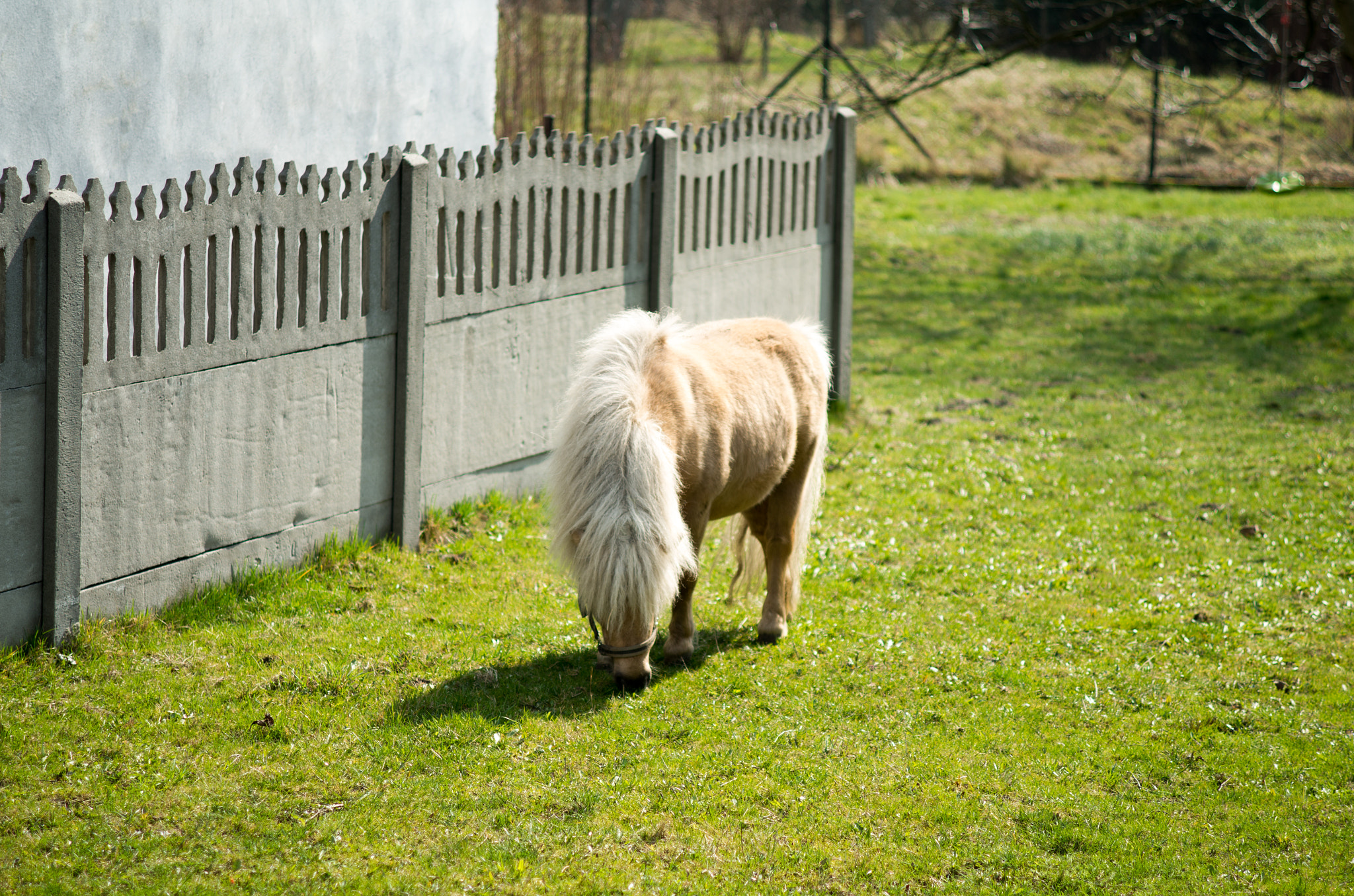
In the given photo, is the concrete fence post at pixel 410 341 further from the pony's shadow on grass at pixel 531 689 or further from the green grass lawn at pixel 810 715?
the pony's shadow on grass at pixel 531 689

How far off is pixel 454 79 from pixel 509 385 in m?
3.25

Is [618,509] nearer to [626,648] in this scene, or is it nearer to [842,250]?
[626,648]

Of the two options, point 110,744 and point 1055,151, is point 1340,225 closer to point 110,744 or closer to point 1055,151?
point 1055,151

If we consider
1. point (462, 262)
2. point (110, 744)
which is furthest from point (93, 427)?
point (462, 262)

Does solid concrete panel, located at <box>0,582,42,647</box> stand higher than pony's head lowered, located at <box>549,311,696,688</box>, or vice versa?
pony's head lowered, located at <box>549,311,696,688</box>

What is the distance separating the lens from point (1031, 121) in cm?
2622

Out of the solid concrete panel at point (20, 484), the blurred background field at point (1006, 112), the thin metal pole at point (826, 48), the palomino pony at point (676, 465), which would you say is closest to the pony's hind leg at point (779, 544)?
the palomino pony at point (676, 465)

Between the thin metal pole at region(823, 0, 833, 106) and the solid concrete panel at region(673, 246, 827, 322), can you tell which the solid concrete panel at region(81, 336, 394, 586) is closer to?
the solid concrete panel at region(673, 246, 827, 322)

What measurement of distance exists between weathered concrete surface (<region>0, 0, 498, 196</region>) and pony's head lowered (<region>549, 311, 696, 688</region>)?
145 inches

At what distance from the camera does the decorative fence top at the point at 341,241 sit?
18.0 ft

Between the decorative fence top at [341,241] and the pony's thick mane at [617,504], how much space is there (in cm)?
190

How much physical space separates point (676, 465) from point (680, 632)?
0.97 metres

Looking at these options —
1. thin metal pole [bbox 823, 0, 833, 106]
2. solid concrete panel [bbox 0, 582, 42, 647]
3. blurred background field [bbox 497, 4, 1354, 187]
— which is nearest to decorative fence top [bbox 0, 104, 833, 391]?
solid concrete panel [bbox 0, 582, 42, 647]

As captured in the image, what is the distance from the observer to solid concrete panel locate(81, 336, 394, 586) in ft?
18.5
